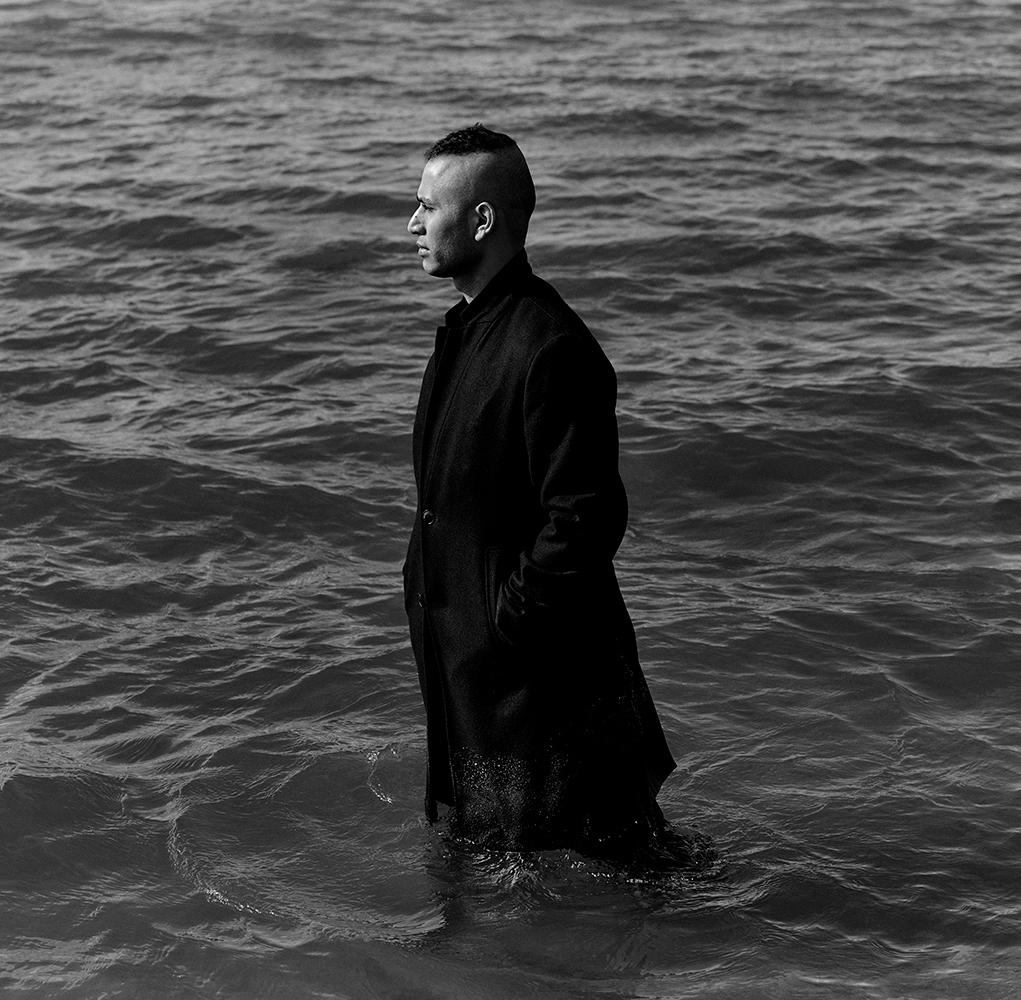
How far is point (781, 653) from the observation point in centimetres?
638

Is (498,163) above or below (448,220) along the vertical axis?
above

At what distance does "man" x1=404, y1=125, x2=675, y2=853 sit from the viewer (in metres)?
3.92

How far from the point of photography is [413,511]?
7.60 m

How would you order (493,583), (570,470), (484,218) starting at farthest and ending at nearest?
(493,583)
(484,218)
(570,470)

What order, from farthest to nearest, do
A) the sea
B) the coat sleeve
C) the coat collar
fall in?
the sea → the coat collar → the coat sleeve

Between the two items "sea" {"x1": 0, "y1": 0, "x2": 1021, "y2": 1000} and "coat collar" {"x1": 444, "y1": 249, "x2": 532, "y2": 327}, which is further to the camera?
"sea" {"x1": 0, "y1": 0, "x2": 1021, "y2": 1000}

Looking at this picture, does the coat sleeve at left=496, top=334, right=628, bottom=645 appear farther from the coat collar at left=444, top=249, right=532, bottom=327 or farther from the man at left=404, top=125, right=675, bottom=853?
the coat collar at left=444, top=249, right=532, bottom=327

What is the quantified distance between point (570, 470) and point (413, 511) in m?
3.76

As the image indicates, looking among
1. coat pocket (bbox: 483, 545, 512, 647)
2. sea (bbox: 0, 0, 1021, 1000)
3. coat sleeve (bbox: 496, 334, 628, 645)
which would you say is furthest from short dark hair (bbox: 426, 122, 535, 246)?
sea (bbox: 0, 0, 1021, 1000)

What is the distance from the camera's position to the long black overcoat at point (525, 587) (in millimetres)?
3918

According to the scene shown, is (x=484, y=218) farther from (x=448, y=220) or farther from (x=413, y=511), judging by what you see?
(x=413, y=511)

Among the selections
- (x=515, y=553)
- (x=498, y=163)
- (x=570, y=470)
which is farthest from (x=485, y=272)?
(x=515, y=553)

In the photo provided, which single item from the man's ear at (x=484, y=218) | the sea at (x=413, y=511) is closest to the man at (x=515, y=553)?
the man's ear at (x=484, y=218)

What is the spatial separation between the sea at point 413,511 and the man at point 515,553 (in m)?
0.41
